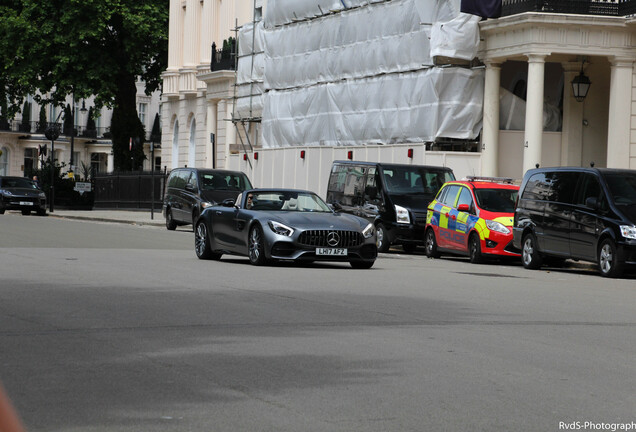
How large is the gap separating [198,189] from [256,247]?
16.4m

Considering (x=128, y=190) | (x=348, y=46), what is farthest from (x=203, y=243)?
(x=128, y=190)

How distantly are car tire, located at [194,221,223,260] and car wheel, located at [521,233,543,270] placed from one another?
5.59 meters

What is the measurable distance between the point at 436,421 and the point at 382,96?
1376 inches

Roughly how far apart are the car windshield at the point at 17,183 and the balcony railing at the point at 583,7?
25.6m

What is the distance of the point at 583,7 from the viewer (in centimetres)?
3441

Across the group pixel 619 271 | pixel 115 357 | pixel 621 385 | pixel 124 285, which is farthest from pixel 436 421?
pixel 619 271

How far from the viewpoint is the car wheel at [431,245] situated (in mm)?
27281

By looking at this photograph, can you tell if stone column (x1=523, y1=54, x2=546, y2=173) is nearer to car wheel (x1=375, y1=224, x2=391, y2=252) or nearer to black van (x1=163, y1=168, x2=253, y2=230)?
car wheel (x1=375, y1=224, x2=391, y2=252)

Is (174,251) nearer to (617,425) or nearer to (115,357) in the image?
(115,357)

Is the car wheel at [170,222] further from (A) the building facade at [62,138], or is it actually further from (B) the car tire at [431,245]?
(A) the building facade at [62,138]

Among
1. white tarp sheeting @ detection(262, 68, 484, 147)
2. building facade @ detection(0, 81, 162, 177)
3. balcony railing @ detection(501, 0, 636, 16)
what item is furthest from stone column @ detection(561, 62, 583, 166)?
building facade @ detection(0, 81, 162, 177)

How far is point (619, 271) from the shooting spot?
20.3 m

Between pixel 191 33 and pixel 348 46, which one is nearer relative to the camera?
pixel 348 46

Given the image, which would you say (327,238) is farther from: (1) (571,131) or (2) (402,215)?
(1) (571,131)
